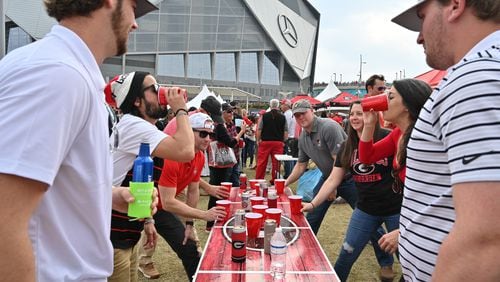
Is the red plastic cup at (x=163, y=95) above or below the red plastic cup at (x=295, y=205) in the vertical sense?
above

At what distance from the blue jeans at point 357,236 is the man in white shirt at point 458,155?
5.81ft

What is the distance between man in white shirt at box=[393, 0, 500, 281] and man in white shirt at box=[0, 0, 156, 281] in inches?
40.1

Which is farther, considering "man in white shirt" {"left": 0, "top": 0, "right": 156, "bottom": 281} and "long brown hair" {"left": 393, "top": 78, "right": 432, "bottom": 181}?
"long brown hair" {"left": 393, "top": 78, "right": 432, "bottom": 181}

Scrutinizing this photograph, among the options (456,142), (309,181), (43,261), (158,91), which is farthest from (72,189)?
(309,181)

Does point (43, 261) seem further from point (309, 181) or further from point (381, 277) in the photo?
point (309, 181)

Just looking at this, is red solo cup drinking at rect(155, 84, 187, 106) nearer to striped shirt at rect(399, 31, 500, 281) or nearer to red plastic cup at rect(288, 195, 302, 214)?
red plastic cup at rect(288, 195, 302, 214)

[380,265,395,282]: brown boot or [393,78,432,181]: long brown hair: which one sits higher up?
[393,78,432,181]: long brown hair

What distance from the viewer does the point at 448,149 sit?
0.92 metres

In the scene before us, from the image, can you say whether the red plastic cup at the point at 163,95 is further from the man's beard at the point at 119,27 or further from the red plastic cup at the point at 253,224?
the man's beard at the point at 119,27

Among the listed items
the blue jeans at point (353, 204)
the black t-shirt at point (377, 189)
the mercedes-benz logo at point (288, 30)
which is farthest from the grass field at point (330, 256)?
the mercedes-benz logo at point (288, 30)

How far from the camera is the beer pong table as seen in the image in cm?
180

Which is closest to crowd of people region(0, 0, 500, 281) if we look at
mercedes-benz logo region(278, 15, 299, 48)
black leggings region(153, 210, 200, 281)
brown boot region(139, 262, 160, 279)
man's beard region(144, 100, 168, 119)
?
man's beard region(144, 100, 168, 119)

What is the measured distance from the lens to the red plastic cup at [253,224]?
2.24m

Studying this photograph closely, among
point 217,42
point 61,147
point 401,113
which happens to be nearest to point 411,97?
point 401,113
